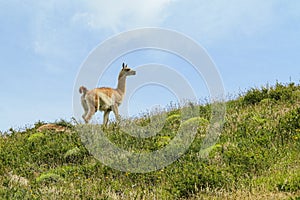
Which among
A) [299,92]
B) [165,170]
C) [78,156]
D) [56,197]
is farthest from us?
[299,92]

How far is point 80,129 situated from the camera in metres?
16.4

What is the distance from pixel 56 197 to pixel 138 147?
476 centimetres

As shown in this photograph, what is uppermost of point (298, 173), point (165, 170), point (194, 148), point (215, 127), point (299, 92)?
point (299, 92)

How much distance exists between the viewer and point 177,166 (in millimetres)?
11602

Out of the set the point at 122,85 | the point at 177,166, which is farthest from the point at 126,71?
the point at 177,166

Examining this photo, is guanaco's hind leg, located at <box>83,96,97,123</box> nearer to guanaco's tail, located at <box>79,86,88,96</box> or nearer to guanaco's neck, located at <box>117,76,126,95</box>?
guanaco's tail, located at <box>79,86,88,96</box>

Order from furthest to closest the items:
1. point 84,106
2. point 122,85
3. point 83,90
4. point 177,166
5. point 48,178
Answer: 1. point 122,85
2. point 84,106
3. point 83,90
4. point 177,166
5. point 48,178

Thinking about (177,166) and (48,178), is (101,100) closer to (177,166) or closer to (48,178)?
(48,178)

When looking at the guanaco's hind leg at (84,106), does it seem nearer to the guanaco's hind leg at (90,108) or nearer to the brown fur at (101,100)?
the brown fur at (101,100)

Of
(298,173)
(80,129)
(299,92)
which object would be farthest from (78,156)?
(299,92)

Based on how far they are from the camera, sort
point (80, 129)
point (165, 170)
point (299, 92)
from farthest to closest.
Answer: point (299, 92)
point (80, 129)
point (165, 170)

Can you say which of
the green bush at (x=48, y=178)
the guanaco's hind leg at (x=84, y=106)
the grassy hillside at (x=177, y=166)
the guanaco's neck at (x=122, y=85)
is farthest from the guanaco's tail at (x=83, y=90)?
the green bush at (x=48, y=178)

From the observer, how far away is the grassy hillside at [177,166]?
9438 mm

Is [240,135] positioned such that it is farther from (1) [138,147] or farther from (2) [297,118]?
(1) [138,147]
